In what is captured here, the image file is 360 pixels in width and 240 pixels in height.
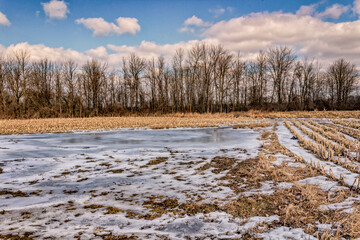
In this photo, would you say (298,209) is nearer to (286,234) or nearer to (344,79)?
(286,234)

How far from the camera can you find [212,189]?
4777 millimetres

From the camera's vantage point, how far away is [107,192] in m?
4.68

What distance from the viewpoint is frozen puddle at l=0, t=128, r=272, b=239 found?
323 centimetres

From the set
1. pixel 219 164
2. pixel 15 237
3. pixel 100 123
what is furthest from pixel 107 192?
pixel 100 123

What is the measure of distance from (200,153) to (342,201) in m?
5.16

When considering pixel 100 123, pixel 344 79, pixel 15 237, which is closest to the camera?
pixel 15 237

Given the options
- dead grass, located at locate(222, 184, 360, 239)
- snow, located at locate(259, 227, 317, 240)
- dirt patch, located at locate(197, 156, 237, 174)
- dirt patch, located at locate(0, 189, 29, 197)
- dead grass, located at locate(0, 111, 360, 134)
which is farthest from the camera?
dead grass, located at locate(0, 111, 360, 134)

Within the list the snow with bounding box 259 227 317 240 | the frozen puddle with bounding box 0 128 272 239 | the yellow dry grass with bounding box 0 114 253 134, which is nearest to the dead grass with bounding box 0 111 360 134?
the yellow dry grass with bounding box 0 114 253 134

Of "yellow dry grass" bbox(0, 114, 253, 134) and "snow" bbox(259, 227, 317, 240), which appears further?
"yellow dry grass" bbox(0, 114, 253, 134)

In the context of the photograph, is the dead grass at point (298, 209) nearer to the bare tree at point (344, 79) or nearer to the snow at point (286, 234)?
the snow at point (286, 234)

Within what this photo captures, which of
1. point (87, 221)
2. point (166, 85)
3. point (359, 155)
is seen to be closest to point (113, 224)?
point (87, 221)

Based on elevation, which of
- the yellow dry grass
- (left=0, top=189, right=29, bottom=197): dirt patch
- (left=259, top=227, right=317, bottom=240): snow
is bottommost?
(left=259, top=227, right=317, bottom=240): snow

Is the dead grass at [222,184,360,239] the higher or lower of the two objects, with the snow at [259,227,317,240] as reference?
higher

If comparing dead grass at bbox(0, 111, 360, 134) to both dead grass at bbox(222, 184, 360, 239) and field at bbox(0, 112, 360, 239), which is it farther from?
dead grass at bbox(222, 184, 360, 239)
